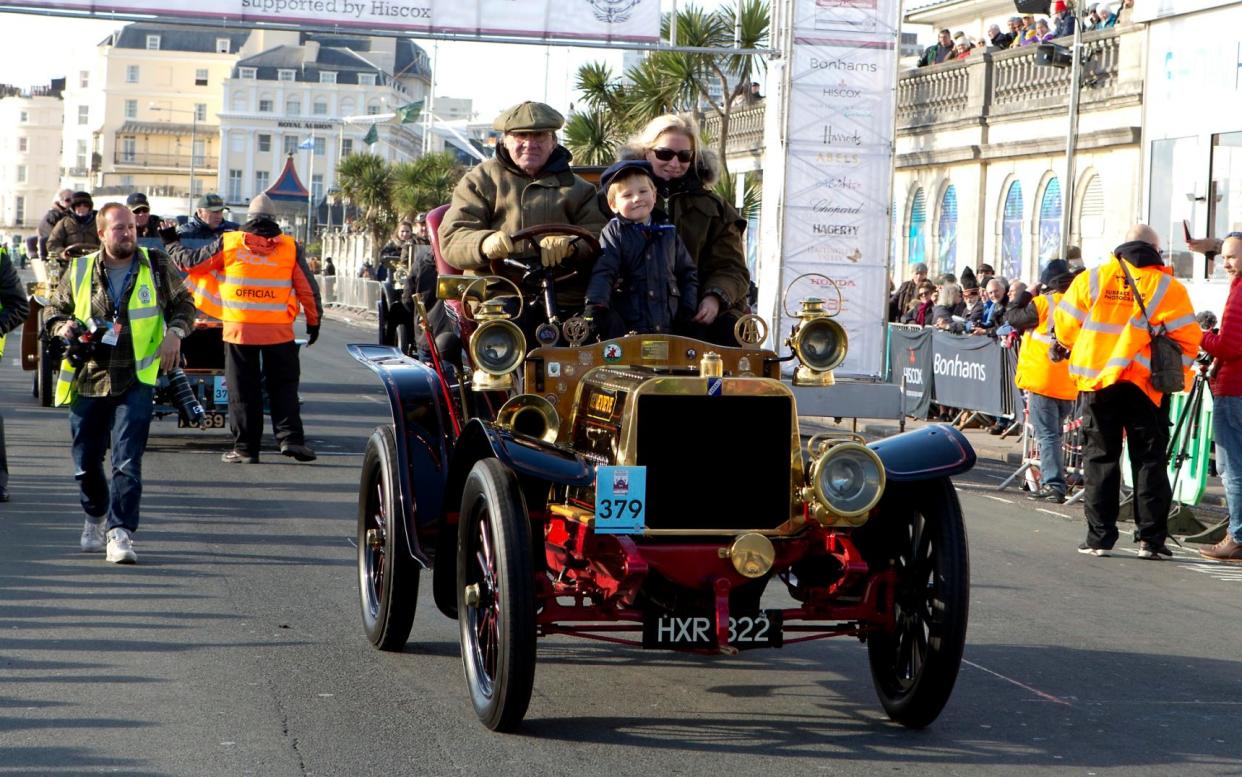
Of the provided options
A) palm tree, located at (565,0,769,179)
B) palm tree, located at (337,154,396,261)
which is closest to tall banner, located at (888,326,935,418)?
palm tree, located at (565,0,769,179)

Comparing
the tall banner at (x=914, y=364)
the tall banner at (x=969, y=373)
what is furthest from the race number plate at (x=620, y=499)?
the tall banner at (x=914, y=364)

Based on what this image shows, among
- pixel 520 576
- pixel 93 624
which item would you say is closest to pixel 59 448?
pixel 93 624

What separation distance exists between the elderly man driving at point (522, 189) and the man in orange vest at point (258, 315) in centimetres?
665

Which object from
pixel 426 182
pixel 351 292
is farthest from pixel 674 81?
pixel 426 182

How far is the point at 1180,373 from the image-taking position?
454 inches

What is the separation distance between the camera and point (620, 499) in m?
6.05

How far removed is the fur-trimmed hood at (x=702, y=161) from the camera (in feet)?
26.6

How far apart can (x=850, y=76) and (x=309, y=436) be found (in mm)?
6952

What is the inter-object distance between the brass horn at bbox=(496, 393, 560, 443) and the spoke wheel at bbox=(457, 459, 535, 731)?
1.24 feet

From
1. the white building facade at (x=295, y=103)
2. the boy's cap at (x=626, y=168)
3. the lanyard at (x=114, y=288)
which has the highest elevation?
the white building facade at (x=295, y=103)

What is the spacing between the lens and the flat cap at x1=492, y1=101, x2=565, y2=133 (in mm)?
8125

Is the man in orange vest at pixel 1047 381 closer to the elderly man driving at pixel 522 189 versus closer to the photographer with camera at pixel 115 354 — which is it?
the elderly man driving at pixel 522 189

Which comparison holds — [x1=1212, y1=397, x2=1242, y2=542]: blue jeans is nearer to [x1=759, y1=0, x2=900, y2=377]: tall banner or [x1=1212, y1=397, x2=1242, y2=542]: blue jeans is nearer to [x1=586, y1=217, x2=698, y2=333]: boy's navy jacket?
[x1=586, y1=217, x2=698, y2=333]: boy's navy jacket

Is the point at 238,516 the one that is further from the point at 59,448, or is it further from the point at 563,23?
the point at 563,23
